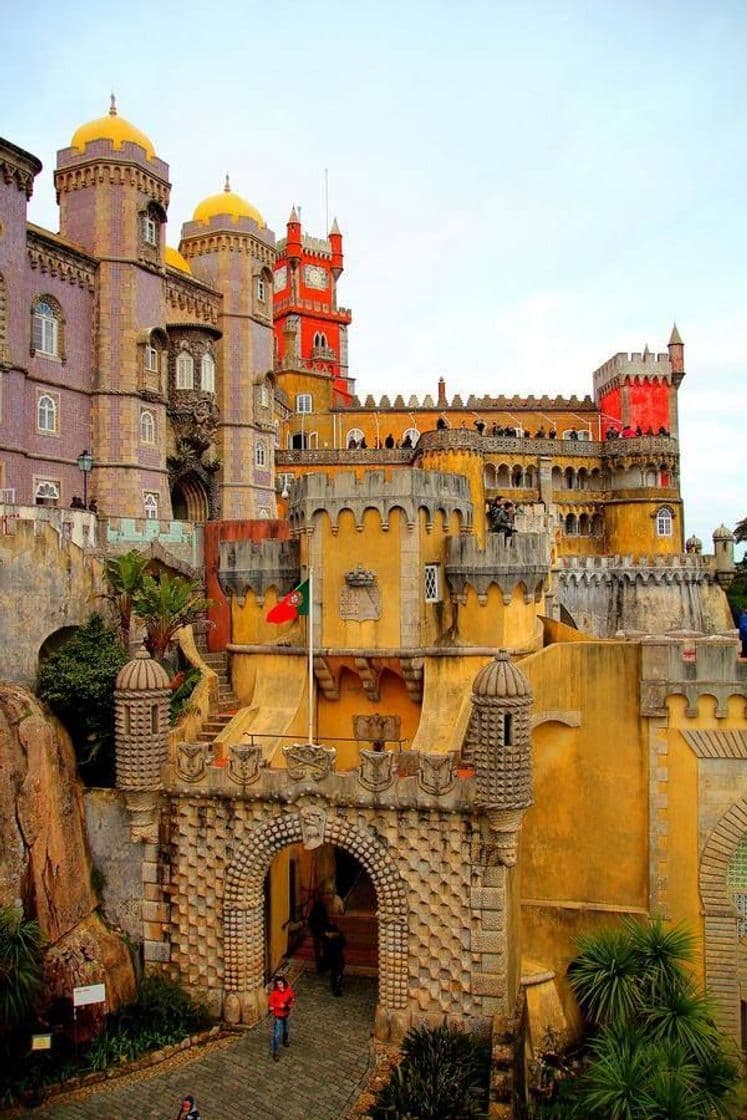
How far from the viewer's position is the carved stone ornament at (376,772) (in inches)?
709

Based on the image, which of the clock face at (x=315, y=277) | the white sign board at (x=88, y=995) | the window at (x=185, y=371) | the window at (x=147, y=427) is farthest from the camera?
the clock face at (x=315, y=277)

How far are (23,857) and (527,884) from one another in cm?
1085

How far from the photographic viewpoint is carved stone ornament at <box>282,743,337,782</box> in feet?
60.2

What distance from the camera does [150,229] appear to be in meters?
36.2

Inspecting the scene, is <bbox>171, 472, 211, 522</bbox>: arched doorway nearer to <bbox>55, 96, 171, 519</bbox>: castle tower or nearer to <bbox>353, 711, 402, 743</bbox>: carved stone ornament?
<bbox>55, 96, 171, 519</bbox>: castle tower

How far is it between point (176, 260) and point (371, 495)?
23.5 metres

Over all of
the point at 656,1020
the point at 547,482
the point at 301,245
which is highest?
the point at 301,245

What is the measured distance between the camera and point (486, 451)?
5994 centimetres

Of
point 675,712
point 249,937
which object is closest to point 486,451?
point 675,712

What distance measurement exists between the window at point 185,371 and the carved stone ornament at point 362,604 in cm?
1924

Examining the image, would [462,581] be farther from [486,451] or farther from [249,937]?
[486,451]

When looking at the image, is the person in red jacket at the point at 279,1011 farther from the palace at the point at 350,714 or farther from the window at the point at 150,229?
the window at the point at 150,229

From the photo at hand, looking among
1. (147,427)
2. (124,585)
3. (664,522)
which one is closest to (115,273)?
(147,427)

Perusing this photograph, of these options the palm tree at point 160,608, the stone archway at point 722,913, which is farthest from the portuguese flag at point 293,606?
the stone archway at point 722,913
